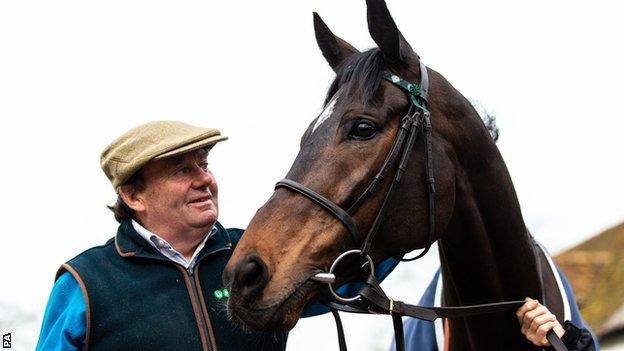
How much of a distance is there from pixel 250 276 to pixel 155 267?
0.71 metres

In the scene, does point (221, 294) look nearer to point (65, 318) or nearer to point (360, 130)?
point (65, 318)

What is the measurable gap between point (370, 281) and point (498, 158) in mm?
688

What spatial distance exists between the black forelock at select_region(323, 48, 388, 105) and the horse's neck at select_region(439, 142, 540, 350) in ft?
1.40

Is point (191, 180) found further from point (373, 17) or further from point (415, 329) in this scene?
point (415, 329)

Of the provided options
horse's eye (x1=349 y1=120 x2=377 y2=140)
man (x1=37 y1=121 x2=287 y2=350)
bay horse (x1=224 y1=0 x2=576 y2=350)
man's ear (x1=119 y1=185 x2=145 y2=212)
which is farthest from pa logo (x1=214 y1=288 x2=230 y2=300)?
horse's eye (x1=349 y1=120 x2=377 y2=140)

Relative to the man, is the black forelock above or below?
above

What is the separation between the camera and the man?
258 centimetres

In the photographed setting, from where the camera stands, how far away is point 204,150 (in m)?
2.90

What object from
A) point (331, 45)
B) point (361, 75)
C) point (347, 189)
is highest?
point (331, 45)

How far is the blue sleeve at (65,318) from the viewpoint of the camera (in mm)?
2543

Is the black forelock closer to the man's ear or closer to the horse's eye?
the horse's eye

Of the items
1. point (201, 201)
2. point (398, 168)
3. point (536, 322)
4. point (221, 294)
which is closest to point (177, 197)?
point (201, 201)

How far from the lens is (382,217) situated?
2338mm

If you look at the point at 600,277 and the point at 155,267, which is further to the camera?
the point at 600,277
